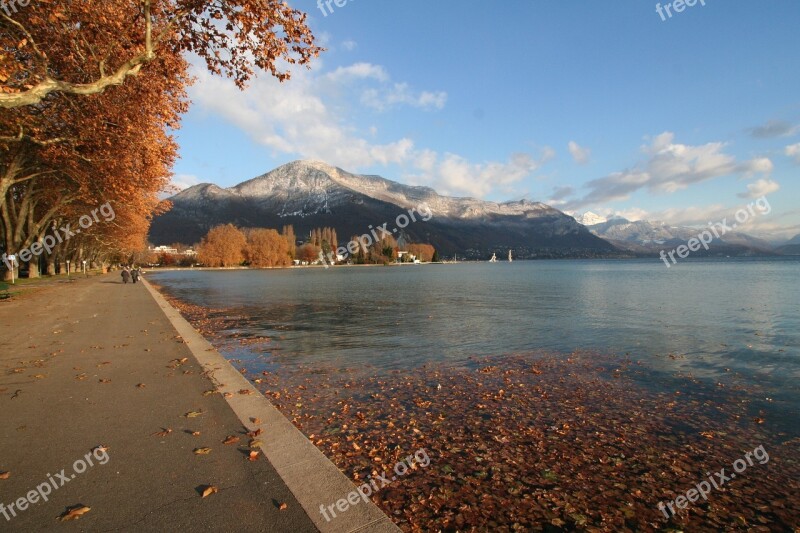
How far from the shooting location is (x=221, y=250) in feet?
561

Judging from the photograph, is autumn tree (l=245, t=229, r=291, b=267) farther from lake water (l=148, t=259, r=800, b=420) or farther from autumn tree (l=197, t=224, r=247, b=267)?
lake water (l=148, t=259, r=800, b=420)

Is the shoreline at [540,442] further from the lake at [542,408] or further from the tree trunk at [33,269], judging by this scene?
the tree trunk at [33,269]

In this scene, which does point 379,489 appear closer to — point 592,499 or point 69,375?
point 592,499

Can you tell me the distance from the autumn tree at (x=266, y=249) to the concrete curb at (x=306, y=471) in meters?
181

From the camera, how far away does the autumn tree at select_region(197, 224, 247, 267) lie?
171250 mm

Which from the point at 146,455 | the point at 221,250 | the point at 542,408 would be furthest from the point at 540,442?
the point at 221,250

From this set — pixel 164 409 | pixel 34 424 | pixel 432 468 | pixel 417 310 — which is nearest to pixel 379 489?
pixel 432 468

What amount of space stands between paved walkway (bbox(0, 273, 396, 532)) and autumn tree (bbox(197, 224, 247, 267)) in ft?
555

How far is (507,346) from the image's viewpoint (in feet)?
56.3

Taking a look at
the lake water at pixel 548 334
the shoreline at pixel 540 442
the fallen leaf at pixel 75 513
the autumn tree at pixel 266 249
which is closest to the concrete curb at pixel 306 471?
the shoreline at pixel 540 442

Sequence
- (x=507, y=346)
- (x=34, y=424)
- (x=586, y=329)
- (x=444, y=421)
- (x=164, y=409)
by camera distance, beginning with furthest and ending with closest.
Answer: (x=586, y=329)
(x=507, y=346)
(x=444, y=421)
(x=164, y=409)
(x=34, y=424)

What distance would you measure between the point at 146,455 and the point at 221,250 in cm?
17766

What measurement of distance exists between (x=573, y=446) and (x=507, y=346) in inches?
385

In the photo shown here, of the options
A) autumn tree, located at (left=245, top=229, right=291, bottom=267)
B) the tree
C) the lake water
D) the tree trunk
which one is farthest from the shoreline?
autumn tree, located at (left=245, top=229, right=291, bottom=267)
